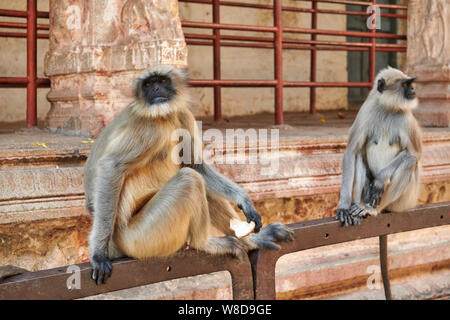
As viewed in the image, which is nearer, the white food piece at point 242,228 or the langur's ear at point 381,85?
the white food piece at point 242,228

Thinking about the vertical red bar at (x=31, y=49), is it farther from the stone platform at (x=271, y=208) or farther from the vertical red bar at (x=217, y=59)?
the vertical red bar at (x=217, y=59)

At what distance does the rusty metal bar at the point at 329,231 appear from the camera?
2223 millimetres

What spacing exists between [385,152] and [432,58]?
3.02 metres

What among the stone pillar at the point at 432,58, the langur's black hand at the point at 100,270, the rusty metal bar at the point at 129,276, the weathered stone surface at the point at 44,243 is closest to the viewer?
the rusty metal bar at the point at 129,276

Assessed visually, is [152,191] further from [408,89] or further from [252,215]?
[408,89]

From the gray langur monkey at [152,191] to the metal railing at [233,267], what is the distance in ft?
0.30

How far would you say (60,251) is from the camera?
11.9ft

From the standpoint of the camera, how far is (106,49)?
4.14 m

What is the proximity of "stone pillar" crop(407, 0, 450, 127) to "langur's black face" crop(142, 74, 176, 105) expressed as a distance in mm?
4185

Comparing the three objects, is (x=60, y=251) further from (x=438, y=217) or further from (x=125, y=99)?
(x=438, y=217)

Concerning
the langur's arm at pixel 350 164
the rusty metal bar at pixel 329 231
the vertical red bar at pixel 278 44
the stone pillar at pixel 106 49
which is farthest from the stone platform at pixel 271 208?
the rusty metal bar at pixel 329 231

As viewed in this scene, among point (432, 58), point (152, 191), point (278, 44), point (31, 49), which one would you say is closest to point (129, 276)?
point (152, 191)

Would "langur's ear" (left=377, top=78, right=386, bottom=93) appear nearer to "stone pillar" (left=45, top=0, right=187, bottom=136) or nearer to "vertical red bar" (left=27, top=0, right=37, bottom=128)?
"stone pillar" (left=45, top=0, right=187, bottom=136)

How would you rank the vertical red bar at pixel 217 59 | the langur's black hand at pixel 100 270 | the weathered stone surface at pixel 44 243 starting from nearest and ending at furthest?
the langur's black hand at pixel 100 270, the weathered stone surface at pixel 44 243, the vertical red bar at pixel 217 59
